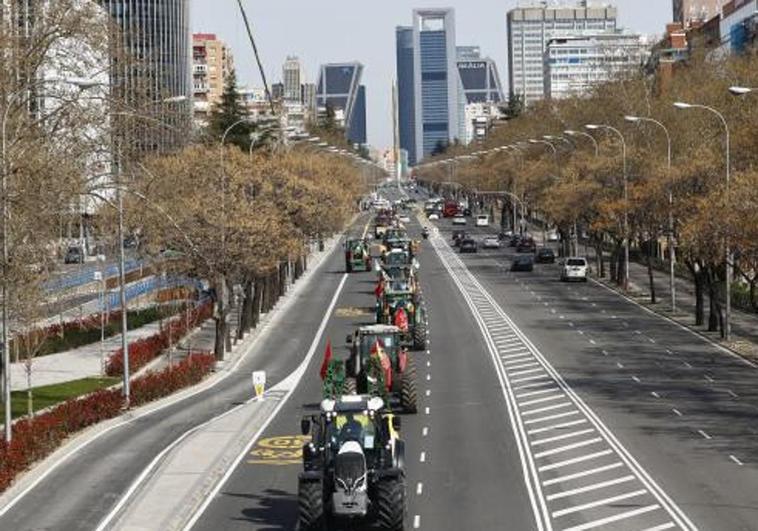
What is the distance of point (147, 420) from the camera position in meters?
47.6

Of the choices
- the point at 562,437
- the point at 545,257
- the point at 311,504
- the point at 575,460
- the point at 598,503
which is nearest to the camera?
the point at 311,504

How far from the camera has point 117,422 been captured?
47.2 metres

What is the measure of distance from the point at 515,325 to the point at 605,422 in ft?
98.0

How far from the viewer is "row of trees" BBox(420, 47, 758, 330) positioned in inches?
2218

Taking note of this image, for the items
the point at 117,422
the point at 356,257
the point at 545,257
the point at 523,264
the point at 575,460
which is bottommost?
the point at 117,422

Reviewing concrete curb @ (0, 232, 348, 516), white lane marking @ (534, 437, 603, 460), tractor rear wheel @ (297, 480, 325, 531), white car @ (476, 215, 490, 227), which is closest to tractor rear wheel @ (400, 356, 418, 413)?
white lane marking @ (534, 437, 603, 460)

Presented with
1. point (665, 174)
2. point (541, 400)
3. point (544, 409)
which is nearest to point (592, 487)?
point (544, 409)

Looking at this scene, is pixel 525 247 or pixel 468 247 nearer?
pixel 525 247

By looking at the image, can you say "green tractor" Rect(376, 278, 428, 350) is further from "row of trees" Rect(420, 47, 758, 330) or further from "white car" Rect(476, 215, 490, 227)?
"white car" Rect(476, 215, 490, 227)

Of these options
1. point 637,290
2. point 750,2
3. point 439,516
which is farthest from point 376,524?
point 750,2

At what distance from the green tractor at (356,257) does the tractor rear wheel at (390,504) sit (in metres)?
81.4

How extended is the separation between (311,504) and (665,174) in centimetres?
4618

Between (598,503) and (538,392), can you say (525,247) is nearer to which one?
(538,392)

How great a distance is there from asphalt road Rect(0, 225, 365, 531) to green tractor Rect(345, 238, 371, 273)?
1538 inches
